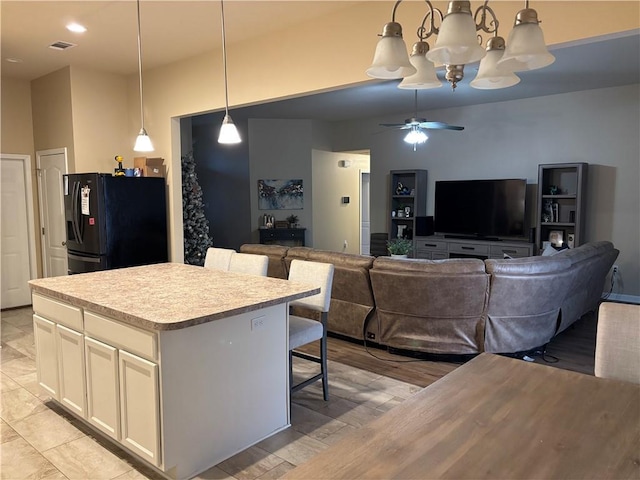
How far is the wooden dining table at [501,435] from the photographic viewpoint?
1.06 m

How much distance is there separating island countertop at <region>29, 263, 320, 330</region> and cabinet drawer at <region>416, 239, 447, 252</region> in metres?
5.05

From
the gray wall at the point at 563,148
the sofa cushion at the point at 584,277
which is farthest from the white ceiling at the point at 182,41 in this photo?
the sofa cushion at the point at 584,277

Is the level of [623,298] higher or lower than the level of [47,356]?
lower

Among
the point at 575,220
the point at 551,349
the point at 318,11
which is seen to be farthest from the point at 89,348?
the point at 575,220

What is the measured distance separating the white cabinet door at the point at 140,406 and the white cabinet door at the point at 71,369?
0.48 metres

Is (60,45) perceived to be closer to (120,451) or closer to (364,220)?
(120,451)

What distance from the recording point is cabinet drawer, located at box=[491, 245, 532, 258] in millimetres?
6920

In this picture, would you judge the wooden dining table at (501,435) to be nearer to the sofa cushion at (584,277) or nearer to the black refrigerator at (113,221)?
the sofa cushion at (584,277)

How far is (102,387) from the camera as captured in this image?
2615mm

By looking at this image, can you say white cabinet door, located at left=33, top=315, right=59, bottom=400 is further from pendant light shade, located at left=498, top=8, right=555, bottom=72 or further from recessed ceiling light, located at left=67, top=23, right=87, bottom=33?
pendant light shade, located at left=498, top=8, right=555, bottom=72

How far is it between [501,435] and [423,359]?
2.97 meters

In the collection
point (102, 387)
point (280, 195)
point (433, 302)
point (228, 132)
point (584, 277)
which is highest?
point (228, 132)

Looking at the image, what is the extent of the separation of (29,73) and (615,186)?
25.5 feet

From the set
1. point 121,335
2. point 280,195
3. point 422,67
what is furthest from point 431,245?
point 422,67
